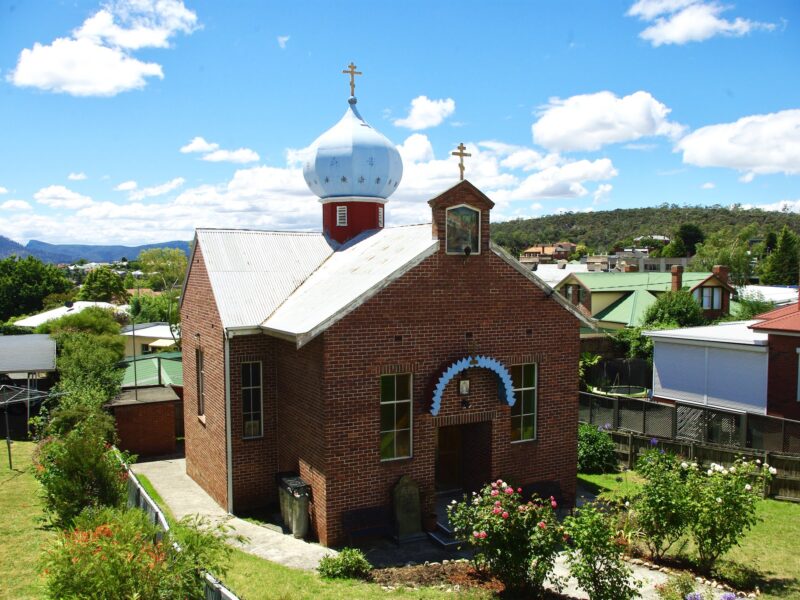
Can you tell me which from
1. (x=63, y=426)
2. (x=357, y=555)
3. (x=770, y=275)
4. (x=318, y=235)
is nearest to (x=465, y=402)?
(x=357, y=555)

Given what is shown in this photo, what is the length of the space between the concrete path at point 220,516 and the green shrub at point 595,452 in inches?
333

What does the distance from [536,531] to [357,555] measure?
3.12 m

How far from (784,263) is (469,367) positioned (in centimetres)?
6758

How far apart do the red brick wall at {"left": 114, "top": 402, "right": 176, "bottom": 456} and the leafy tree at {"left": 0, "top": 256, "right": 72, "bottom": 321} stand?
51.1 metres

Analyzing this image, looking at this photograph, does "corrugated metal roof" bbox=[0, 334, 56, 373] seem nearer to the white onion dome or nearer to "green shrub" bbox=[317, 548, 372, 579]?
the white onion dome

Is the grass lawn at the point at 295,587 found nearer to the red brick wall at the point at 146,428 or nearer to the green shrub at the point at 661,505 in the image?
the green shrub at the point at 661,505

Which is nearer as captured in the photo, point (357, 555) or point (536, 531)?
point (536, 531)

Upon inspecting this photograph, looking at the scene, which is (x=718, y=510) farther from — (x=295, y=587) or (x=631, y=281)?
A: (x=631, y=281)

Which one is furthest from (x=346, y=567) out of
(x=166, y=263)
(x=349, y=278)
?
(x=166, y=263)

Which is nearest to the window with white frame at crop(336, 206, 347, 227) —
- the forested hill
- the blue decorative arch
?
the blue decorative arch

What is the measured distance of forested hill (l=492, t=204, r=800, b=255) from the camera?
150 m

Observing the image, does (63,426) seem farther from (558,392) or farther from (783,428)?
(783,428)

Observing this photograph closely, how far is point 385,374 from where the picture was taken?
12594mm

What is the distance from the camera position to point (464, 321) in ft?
43.9
